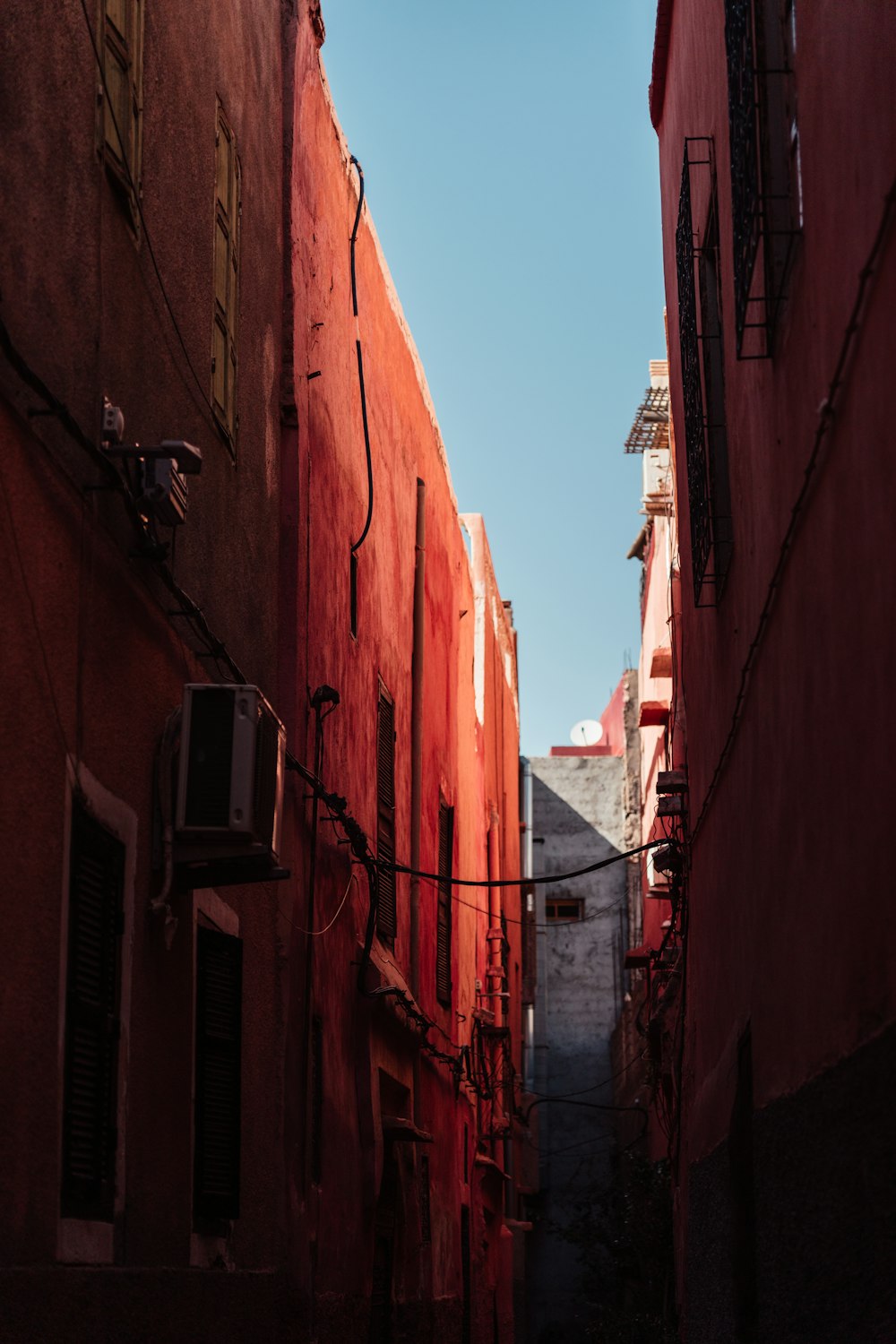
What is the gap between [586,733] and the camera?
155ft

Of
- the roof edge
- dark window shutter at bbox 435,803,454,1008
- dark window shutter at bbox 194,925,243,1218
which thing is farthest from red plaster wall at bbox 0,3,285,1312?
dark window shutter at bbox 435,803,454,1008

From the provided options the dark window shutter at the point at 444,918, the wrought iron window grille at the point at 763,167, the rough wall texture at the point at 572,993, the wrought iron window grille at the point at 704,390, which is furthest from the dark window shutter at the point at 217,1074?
the rough wall texture at the point at 572,993

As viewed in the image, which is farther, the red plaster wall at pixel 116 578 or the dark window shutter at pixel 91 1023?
the dark window shutter at pixel 91 1023

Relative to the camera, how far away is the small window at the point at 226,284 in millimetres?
8773

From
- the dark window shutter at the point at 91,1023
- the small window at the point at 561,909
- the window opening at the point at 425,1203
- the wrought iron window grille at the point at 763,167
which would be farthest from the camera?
the small window at the point at 561,909

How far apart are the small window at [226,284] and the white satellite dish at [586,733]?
3794 cm

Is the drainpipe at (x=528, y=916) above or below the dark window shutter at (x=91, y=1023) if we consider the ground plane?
above

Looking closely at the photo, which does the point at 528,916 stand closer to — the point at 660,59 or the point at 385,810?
the point at 385,810

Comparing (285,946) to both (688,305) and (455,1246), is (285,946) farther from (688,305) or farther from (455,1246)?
(455,1246)

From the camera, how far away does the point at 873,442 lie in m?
4.46

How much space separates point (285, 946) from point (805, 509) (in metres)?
5.06

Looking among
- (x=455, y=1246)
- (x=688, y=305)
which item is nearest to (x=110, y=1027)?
(x=688, y=305)

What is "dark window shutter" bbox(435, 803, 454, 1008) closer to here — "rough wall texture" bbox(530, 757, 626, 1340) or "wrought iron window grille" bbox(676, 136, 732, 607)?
"wrought iron window grille" bbox(676, 136, 732, 607)

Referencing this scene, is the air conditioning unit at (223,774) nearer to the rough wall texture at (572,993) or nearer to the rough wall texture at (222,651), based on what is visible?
the rough wall texture at (222,651)
